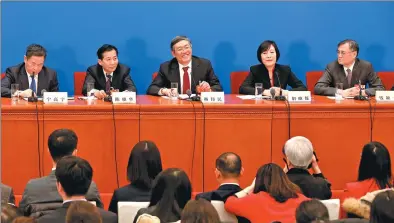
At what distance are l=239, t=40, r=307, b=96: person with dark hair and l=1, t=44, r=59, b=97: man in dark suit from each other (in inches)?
61.5

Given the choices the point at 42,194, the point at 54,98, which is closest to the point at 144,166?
the point at 42,194

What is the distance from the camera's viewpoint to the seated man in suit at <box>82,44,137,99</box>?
6328mm

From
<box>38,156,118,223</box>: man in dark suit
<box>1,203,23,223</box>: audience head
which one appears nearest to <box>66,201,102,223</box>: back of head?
<box>1,203,23,223</box>: audience head

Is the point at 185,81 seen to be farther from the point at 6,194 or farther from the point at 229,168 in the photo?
the point at 6,194

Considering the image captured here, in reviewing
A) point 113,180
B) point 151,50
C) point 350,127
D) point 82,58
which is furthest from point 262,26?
point 113,180

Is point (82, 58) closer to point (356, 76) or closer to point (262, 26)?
point (262, 26)

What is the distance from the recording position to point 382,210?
122 inches

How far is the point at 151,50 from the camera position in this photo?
24.1ft

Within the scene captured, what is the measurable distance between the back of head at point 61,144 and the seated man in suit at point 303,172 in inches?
45.9

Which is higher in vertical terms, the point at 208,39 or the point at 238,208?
the point at 208,39

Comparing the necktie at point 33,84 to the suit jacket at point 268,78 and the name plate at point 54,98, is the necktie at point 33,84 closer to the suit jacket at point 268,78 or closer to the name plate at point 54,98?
the name plate at point 54,98

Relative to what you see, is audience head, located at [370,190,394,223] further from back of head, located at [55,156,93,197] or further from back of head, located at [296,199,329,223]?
back of head, located at [55,156,93,197]

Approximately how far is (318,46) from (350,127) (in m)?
2.22

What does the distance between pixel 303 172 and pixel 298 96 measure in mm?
1366
